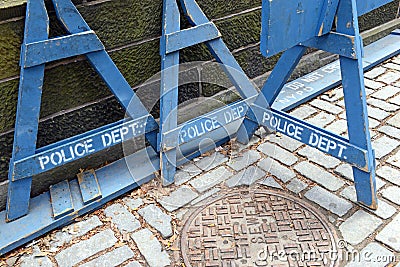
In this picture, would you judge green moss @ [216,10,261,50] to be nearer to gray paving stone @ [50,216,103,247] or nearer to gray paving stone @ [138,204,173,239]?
gray paving stone @ [138,204,173,239]

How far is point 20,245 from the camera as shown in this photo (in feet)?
8.71

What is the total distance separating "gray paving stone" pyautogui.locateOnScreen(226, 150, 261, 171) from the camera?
3.34 metres

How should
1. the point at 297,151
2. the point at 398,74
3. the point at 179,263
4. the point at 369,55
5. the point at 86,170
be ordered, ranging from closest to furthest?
the point at 179,263 < the point at 86,170 < the point at 297,151 < the point at 398,74 < the point at 369,55

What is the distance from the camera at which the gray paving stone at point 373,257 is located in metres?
2.49

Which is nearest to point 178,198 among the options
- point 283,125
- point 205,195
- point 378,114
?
point 205,195

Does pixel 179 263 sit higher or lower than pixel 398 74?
lower

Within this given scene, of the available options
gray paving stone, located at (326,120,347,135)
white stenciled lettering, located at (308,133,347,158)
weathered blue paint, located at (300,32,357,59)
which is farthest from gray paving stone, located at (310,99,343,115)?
weathered blue paint, located at (300,32,357,59)

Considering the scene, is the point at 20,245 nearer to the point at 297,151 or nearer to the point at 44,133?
the point at 44,133

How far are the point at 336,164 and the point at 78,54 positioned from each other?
212 centimetres

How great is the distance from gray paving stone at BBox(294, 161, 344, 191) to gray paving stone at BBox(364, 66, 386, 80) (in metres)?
1.82

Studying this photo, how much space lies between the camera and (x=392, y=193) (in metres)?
2.99

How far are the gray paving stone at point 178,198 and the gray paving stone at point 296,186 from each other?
71cm

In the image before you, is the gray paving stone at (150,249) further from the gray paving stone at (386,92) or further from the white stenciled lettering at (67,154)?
the gray paving stone at (386,92)

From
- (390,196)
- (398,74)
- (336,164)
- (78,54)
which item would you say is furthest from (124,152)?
(398,74)
